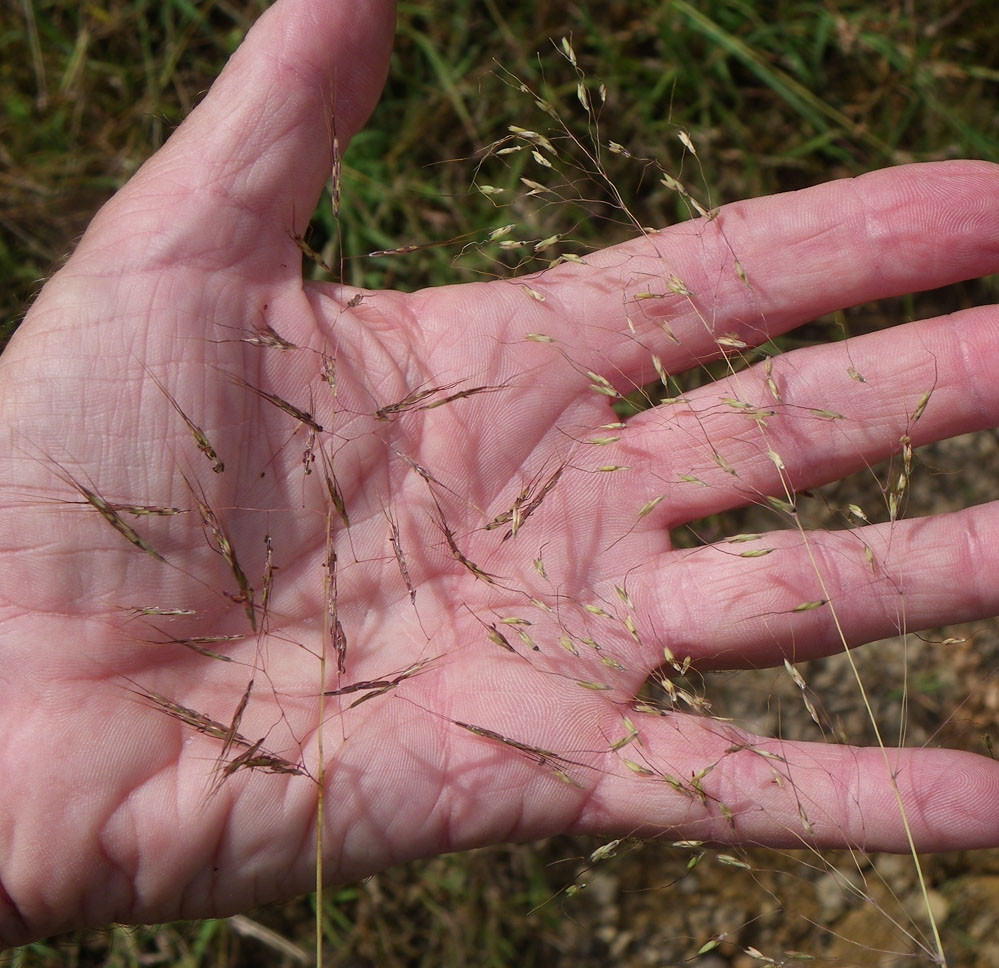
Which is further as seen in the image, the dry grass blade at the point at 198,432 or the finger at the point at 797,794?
the finger at the point at 797,794

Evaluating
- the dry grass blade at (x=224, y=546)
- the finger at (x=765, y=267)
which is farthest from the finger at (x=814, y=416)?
the dry grass blade at (x=224, y=546)

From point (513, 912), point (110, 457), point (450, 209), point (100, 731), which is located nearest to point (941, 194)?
point (450, 209)

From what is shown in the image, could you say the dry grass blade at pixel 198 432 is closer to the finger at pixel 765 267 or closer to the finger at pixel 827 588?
the finger at pixel 765 267

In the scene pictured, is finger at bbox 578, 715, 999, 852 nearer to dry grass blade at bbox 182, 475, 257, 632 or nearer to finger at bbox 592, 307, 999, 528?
finger at bbox 592, 307, 999, 528

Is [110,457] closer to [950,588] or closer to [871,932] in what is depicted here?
[950,588]

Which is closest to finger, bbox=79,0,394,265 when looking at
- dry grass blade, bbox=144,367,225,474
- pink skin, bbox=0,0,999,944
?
pink skin, bbox=0,0,999,944

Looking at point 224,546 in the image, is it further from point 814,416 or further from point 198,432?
point 814,416
